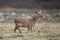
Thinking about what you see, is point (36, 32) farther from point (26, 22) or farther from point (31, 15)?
point (31, 15)

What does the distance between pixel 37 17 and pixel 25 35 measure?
278mm

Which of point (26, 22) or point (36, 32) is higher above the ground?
point (26, 22)

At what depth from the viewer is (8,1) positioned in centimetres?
267

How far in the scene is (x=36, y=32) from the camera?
2.36 meters

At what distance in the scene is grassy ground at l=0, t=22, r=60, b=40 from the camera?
7.25ft

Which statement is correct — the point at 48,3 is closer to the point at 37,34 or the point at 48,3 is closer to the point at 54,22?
the point at 54,22

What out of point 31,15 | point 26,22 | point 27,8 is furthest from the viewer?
point 27,8

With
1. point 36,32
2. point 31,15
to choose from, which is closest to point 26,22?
point 36,32

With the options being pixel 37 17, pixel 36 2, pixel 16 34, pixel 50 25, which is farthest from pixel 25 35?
pixel 36 2

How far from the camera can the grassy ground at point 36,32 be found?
2210 mm

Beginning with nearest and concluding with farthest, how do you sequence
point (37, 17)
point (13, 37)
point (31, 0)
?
point (13, 37)
point (37, 17)
point (31, 0)

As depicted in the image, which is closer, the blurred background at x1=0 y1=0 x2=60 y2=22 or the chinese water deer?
the chinese water deer

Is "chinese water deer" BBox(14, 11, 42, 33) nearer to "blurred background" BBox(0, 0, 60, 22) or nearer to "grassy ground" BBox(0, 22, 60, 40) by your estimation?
"grassy ground" BBox(0, 22, 60, 40)

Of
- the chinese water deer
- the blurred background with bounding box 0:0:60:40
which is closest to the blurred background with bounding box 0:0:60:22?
the blurred background with bounding box 0:0:60:40
